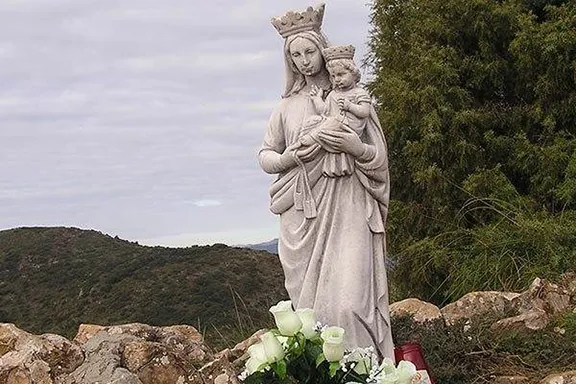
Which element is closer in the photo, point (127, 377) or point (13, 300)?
point (127, 377)

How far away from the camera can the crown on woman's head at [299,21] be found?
6094mm

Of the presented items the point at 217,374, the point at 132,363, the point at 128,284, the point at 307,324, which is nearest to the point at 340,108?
the point at 217,374

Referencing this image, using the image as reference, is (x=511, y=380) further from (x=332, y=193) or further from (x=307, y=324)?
(x=307, y=324)

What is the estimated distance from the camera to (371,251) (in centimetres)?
599

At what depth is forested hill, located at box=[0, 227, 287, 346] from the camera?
46.6 feet

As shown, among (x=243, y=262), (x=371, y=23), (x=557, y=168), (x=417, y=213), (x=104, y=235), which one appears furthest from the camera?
(x=104, y=235)

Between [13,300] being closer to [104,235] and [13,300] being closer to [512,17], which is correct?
[104,235]

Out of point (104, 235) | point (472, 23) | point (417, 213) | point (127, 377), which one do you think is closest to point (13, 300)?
point (104, 235)

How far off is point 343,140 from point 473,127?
8650 millimetres

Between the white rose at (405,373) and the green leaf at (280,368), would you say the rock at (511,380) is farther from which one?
the green leaf at (280,368)

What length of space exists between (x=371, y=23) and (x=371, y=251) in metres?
11.5

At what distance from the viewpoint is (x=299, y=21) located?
6094mm

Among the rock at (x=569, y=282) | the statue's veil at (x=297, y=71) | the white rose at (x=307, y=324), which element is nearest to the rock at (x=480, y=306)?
the rock at (x=569, y=282)

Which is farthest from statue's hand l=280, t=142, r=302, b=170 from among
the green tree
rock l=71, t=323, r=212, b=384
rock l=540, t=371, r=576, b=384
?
the green tree
